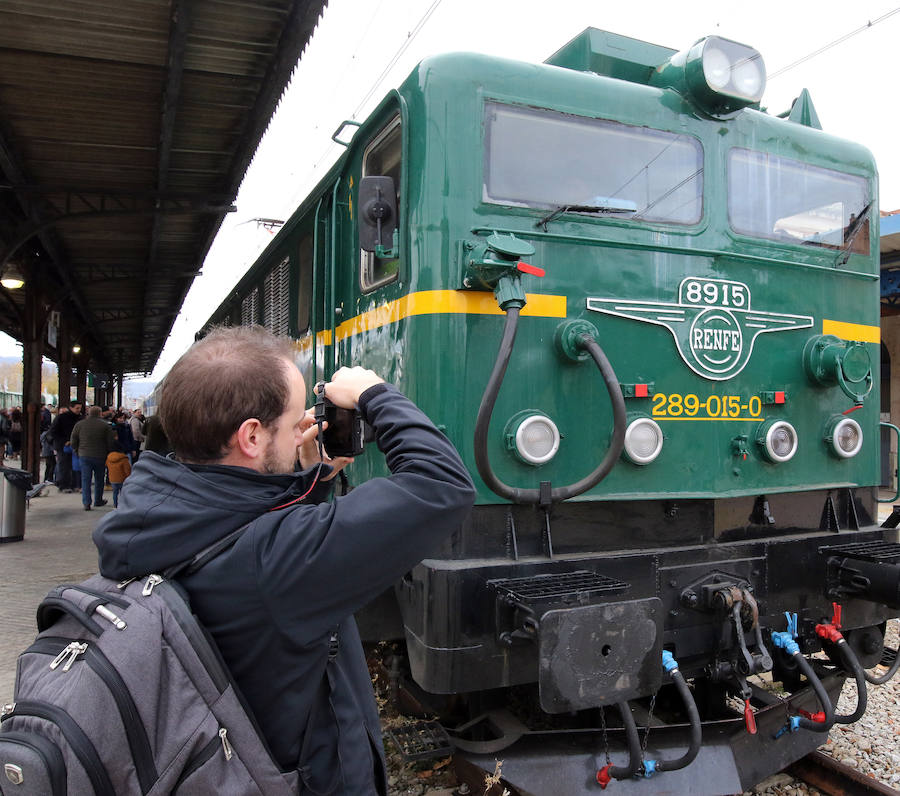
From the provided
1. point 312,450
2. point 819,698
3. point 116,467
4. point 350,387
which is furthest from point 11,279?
point 819,698

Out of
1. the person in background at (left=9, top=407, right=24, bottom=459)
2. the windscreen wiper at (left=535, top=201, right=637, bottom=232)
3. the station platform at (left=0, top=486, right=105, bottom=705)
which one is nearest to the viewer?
the windscreen wiper at (left=535, top=201, right=637, bottom=232)

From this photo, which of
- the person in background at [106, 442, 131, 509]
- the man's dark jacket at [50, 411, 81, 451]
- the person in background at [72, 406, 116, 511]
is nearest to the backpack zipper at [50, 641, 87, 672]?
the person in background at [106, 442, 131, 509]

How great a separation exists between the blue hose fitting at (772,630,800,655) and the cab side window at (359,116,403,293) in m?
2.43

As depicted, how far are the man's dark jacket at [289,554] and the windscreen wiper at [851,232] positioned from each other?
132 inches

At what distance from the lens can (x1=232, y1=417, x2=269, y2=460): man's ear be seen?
141cm

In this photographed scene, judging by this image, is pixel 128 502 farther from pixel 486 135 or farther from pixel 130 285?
pixel 130 285

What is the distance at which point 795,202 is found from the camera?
3.84 m

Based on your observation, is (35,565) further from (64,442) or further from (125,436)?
(125,436)

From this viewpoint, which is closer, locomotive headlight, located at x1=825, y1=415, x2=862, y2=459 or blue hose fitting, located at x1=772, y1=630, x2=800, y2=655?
blue hose fitting, located at x1=772, y1=630, x2=800, y2=655

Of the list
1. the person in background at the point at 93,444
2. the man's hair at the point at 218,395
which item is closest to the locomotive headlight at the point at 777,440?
the man's hair at the point at 218,395

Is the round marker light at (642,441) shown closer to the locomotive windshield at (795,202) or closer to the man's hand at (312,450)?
the locomotive windshield at (795,202)

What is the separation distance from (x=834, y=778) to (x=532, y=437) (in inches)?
92.5

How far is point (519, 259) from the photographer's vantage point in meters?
2.89

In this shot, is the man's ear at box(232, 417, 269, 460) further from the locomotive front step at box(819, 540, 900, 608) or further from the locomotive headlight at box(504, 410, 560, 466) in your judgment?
the locomotive front step at box(819, 540, 900, 608)
